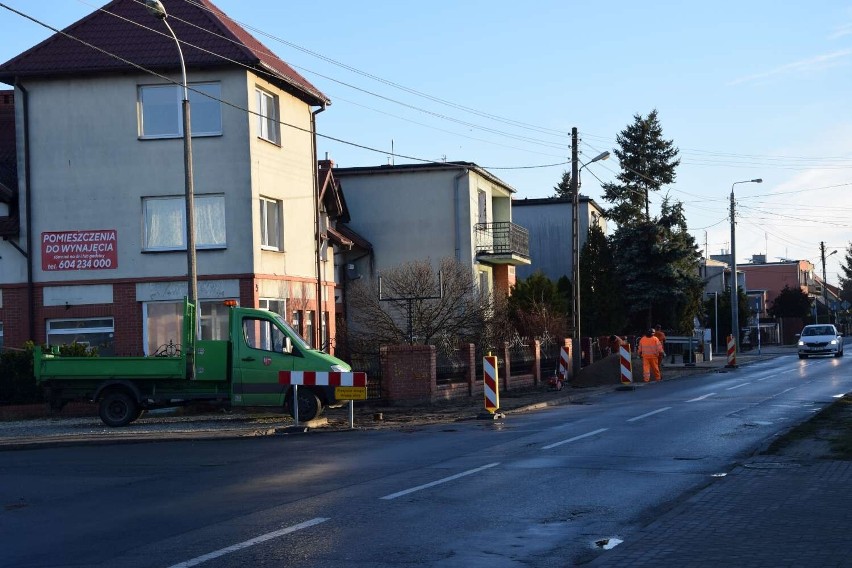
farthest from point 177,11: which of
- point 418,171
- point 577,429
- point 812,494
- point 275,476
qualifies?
point 812,494

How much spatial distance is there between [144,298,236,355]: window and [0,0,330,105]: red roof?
5995 mm

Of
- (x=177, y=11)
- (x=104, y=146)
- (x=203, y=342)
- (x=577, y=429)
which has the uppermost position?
(x=177, y=11)

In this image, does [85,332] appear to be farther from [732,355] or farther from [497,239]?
[732,355]

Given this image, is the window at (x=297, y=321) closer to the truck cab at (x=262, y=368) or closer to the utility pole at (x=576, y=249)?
the truck cab at (x=262, y=368)

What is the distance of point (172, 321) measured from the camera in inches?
1047

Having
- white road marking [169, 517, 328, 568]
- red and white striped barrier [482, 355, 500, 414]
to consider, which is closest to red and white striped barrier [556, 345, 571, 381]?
red and white striped barrier [482, 355, 500, 414]

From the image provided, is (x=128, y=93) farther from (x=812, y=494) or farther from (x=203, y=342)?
(x=812, y=494)

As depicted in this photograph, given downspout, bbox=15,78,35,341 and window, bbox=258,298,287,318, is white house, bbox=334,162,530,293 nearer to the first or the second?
window, bbox=258,298,287,318

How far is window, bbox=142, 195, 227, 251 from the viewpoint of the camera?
26.6m

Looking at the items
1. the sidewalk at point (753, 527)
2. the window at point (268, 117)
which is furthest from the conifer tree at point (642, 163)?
the sidewalk at point (753, 527)

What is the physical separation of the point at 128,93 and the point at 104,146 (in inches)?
58.0

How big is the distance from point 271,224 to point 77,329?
5.65 m

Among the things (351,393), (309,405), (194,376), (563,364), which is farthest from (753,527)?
(563,364)

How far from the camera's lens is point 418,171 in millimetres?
40000
